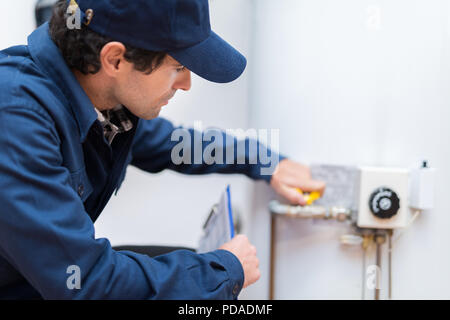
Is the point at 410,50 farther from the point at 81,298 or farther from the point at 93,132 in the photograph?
the point at 81,298

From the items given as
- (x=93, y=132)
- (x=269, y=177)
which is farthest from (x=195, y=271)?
(x=269, y=177)

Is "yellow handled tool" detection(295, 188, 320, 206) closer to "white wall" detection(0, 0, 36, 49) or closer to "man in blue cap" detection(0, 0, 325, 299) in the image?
"man in blue cap" detection(0, 0, 325, 299)

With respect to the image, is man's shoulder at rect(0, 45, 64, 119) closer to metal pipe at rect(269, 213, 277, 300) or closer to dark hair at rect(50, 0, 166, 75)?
dark hair at rect(50, 0, 166, 75)

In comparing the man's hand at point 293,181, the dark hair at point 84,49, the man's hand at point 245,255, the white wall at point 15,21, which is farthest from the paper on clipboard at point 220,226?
the white wall at point 15,21

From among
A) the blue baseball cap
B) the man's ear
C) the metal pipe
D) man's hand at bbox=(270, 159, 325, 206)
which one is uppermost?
the blue baseball cap

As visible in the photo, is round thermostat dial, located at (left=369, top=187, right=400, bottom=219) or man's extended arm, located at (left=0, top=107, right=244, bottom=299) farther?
round thermostat dial, located at (left=369, top=187, right=400, bottom=219)

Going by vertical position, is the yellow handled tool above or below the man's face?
below

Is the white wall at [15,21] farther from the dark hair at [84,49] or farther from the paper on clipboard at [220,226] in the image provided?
the paper on clipboard at [220,226]

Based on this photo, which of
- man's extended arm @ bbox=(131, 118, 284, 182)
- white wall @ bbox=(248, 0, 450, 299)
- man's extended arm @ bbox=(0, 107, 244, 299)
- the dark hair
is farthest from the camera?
man's extended arm @ bbox=(131, 118, 284, 182)

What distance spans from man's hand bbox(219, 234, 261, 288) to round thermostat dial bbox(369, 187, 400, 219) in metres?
0.33

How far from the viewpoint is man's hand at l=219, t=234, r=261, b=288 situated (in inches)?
26.5

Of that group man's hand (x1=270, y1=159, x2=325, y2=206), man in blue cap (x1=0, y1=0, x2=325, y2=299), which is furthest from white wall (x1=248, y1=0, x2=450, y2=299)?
man in blue cap (x1=0, y1=0, x2=325, y2=299)

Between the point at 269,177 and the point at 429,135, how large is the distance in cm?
36

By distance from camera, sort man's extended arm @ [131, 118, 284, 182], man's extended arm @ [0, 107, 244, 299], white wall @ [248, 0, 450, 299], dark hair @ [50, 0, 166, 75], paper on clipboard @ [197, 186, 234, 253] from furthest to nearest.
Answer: man's extended arm @ [131, 118, 284, 182] → white wall @ [248, 0, 450, 299] → paper on clipboard @ [197, 186, 234, 253] → dark hair @ [50, 0, 166, 75] → man's extended arm @ [0, 107, 244, 299]
